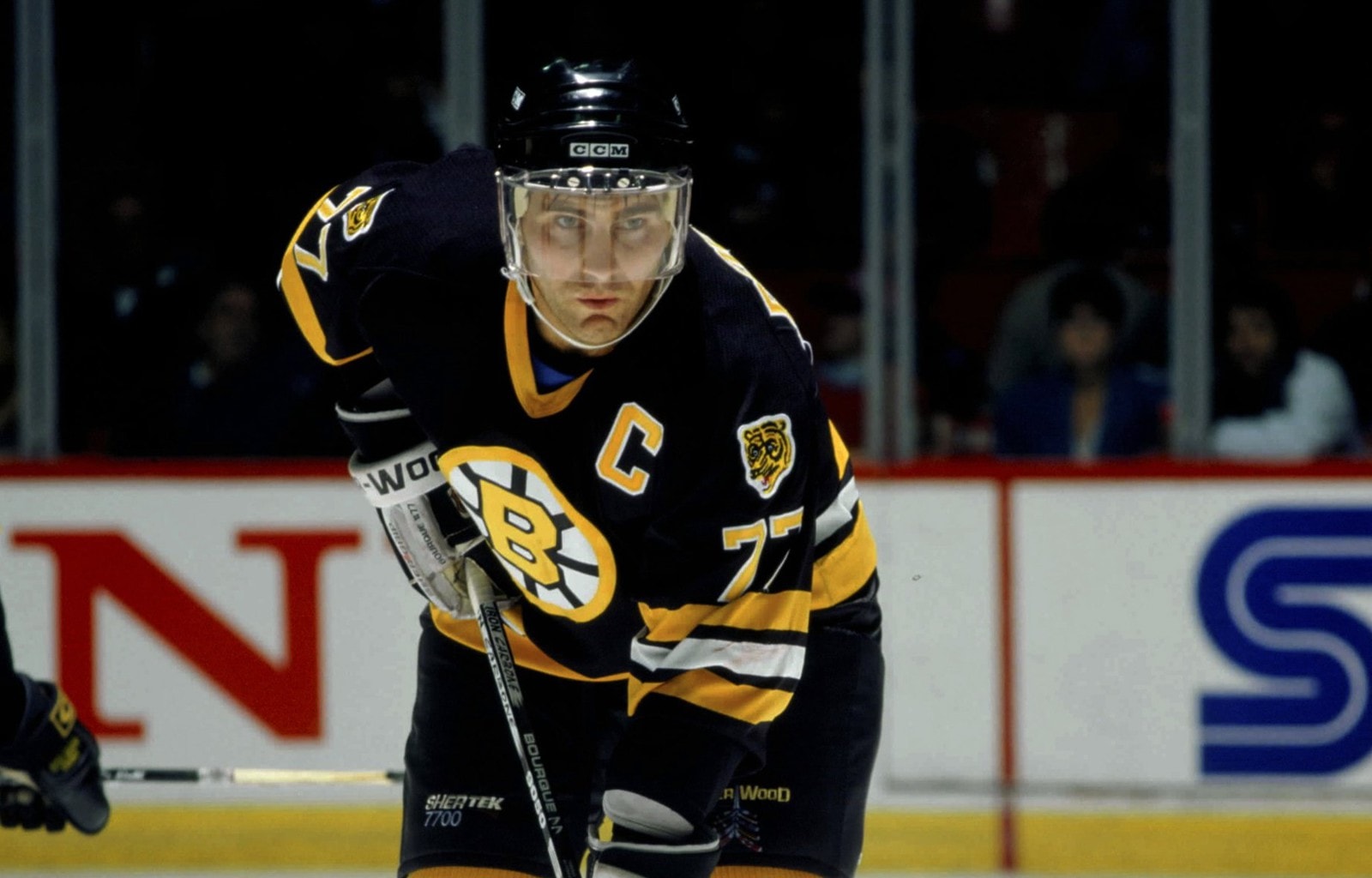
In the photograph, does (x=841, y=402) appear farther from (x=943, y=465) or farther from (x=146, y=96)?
(x=146, y=96)

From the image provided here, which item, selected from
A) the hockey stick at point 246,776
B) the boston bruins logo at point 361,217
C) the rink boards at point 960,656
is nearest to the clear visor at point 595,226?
the boston bruins logo at point 361,217

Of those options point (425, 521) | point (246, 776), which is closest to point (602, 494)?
point (425, 521)

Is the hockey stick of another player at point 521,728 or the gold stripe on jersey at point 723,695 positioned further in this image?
the hockey stick of another player at point 521,728

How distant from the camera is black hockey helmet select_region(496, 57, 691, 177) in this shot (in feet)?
5.90

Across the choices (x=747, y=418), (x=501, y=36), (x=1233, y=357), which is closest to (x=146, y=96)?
(x=501, y=36)

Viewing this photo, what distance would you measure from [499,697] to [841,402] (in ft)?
6.21

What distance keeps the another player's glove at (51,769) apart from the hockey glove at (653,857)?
101cm

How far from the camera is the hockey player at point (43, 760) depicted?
2.52 m

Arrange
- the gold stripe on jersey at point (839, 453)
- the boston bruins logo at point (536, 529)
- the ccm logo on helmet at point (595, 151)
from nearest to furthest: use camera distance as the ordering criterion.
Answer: the ccm logo on helmet at point (595, 151), the boston bruins logo at point (536, 529), the gold stripe on jersey at point (839, 453)

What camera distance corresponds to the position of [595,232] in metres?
1.81

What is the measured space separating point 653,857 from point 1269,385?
2.33 metres

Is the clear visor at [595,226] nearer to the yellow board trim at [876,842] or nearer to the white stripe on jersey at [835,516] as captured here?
the white stripe on jersey at [835,516]

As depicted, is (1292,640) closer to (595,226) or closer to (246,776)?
(246,776)

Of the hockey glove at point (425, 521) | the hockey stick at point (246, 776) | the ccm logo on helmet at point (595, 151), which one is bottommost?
the hockey stick at point (246, 776)
